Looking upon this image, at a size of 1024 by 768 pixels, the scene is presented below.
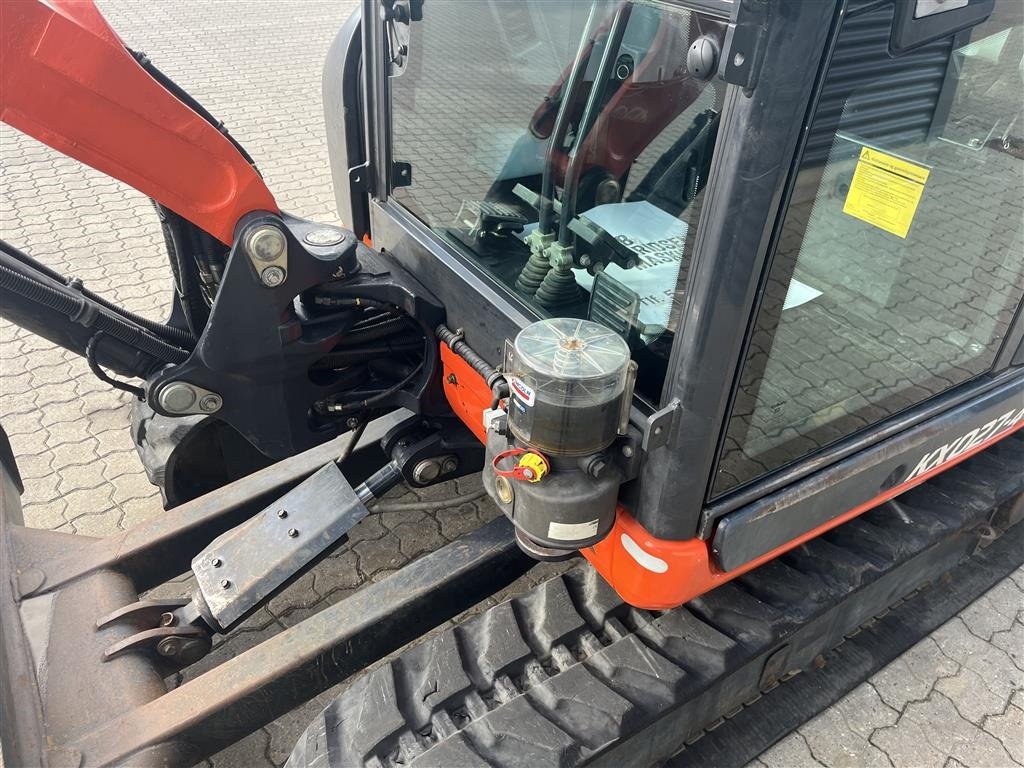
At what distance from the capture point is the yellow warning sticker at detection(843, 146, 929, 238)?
4.32 feet

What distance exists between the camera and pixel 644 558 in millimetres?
1476

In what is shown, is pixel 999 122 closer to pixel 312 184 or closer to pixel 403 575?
pixel 403 575

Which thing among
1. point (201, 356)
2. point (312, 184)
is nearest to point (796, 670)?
point (201, 356)

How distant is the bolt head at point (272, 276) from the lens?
1.71 m

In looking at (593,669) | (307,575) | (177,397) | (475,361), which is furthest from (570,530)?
(307,575)

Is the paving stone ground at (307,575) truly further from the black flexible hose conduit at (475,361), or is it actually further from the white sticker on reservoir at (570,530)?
the white sticker on reservoir at (570,530)

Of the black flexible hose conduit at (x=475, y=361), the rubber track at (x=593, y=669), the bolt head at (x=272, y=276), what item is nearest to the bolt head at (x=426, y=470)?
the black flexible hose conduit at (x=475, y=361)

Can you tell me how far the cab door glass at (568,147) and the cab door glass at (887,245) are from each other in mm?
183

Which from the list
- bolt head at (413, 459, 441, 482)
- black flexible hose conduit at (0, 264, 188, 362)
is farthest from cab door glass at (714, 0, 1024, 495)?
black flexible hose conduit at (0, 264, 188, 362)

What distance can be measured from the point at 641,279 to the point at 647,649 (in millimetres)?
754

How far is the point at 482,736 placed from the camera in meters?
1.45

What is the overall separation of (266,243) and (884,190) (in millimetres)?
1216

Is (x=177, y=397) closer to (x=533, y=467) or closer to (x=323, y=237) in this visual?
(x=323, y=237)

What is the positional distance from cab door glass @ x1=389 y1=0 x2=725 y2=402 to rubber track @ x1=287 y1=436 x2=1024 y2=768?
0.55 m
